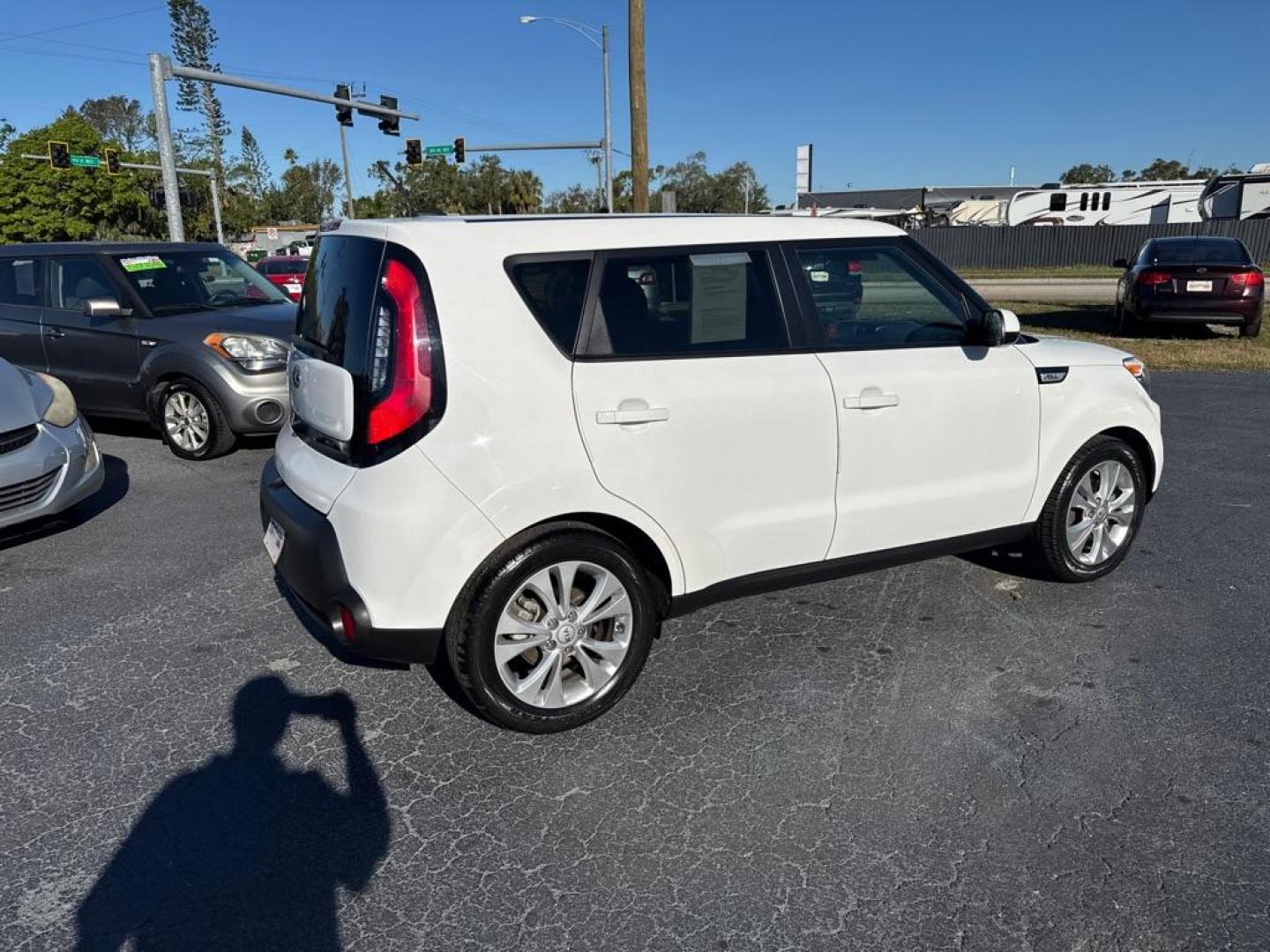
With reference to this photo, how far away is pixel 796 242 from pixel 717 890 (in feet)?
7.80

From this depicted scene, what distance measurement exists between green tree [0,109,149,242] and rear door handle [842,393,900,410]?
225ft

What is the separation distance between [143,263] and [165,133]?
16.7 meters

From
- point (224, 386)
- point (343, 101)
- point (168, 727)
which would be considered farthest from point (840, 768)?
point (343, 101)

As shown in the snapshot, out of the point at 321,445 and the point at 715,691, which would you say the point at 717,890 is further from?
the point at 321,445

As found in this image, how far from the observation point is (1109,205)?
4116cm

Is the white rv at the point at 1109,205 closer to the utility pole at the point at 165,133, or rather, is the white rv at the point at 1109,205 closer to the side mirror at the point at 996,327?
the utility pole at the point at 165,133

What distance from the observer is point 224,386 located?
705 centimetres

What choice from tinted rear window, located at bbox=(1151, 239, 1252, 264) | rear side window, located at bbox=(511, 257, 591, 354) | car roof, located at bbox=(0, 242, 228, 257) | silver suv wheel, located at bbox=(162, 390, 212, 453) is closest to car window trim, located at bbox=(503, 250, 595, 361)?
rear side window, located at bbox=(511, 257, 591, 354)

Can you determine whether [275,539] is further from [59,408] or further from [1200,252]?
[1200,252]

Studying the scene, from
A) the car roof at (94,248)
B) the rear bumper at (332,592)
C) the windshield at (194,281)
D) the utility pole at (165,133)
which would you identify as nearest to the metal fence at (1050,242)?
the utility pole at (165,133)

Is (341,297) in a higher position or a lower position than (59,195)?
lower

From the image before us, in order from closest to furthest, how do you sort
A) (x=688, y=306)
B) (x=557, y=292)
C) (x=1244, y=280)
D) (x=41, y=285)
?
(x=557, y=292)
(x=688, y=306)
(x=41, y=285)
(x=1244, y=280)

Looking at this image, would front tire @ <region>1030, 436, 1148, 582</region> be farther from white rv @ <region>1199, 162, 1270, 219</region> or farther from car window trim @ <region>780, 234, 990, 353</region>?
white rv @ <region>1199, 162, 1270, 219</region>

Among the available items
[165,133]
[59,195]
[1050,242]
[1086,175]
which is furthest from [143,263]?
[1086,175]
